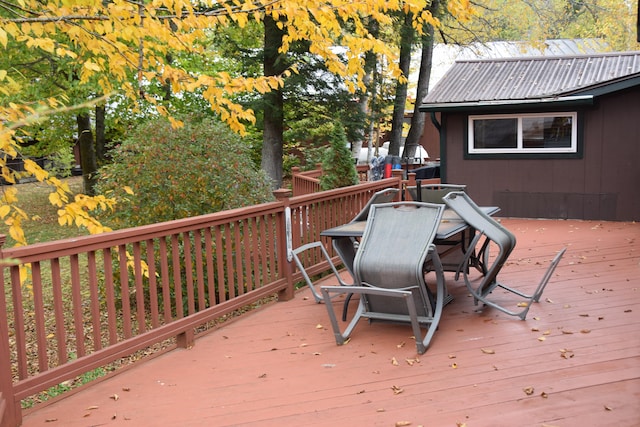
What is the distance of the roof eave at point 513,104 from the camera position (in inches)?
437

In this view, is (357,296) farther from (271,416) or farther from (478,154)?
(478,154)

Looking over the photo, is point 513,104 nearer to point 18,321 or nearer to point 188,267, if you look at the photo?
point 188,267

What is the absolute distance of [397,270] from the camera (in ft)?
15.8

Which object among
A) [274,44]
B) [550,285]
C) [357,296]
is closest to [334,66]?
[357,296]

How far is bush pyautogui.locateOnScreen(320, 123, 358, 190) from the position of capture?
9.13 m

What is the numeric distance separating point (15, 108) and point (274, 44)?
9015mm

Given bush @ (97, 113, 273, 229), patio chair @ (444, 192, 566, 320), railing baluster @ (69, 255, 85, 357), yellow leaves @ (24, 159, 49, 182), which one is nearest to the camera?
railing baluster @ (69, 255, 85, 357)

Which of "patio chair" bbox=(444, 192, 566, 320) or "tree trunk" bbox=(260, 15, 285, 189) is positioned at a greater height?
"tree trunk" bbox=(260, 15, 285, 189)

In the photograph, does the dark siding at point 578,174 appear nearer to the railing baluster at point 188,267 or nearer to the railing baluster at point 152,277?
the railing baluster at point 188,267

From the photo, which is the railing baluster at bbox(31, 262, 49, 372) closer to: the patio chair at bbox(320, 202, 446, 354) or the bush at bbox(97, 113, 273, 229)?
the patio chair at bbox(320, 202, 446, 354)

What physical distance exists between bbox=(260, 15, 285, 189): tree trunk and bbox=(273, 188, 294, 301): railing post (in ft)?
19.9

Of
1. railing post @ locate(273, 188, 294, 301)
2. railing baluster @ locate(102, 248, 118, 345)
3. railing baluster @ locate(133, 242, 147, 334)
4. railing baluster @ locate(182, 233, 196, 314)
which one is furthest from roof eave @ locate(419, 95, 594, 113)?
railing baluster @ locate(102, 248, 118, 345)

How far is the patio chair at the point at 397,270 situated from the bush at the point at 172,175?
2.54 m

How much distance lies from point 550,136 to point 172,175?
761cm
